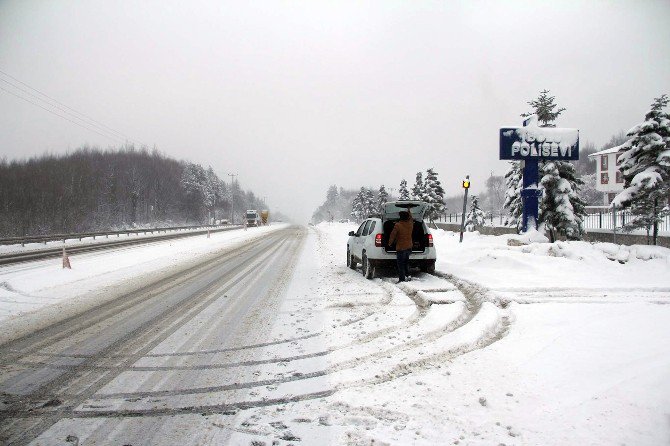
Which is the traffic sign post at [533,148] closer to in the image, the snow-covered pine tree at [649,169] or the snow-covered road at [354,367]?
the snow-covered pine tree at [649,169]

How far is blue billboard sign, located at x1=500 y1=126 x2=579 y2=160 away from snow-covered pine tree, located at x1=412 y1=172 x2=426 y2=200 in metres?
32.2

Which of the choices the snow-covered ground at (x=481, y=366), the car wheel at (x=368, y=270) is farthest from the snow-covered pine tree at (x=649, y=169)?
the car wheel at (x=368, y=270)

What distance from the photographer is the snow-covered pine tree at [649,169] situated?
15.4 metres

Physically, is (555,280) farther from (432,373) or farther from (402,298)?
(432,373)

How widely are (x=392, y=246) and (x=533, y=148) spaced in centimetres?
1053

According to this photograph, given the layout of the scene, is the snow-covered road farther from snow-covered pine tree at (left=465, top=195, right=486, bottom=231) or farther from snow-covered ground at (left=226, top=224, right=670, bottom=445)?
snow-covered pine tree at (left=465, top=195, right=486, bottom=231)

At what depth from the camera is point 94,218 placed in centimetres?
7706

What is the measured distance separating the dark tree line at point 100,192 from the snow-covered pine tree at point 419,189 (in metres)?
47.0

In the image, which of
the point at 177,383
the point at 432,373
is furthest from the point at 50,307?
the point at 432,373

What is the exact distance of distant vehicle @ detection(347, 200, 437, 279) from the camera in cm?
1064

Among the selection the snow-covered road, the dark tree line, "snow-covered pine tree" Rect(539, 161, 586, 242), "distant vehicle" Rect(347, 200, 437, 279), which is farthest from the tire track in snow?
the dark tree line

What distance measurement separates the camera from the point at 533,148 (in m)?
17.4

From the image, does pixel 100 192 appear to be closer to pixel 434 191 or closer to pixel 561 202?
pixel 434 191

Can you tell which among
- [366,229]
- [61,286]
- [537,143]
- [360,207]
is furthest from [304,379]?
[360,207]
